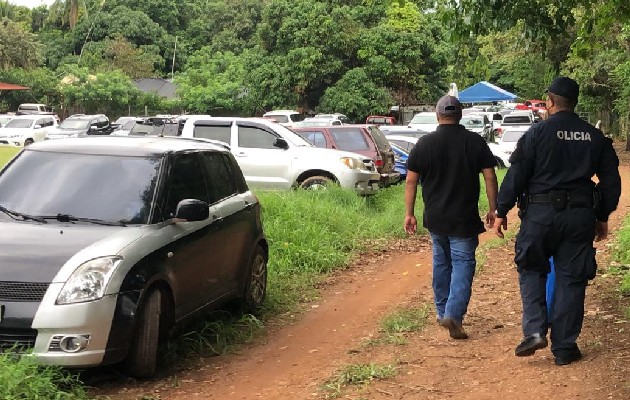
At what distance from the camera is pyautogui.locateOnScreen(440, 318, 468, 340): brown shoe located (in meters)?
6.17

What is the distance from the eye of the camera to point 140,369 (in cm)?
555

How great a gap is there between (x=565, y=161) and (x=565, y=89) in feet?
1.59

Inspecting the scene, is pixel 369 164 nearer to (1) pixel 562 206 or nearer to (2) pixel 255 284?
(2) pixel 255 284

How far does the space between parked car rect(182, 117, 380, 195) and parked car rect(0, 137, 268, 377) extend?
23.1 ft

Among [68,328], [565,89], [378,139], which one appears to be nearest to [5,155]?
[378,139]

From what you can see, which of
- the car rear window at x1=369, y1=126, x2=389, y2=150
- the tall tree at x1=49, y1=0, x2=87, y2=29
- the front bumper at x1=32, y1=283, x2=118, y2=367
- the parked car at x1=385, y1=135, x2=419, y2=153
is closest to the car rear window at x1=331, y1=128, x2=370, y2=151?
the car rear window at x1=369, y1=126, x2=389, y2=150

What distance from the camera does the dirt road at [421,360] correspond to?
498 centimetres

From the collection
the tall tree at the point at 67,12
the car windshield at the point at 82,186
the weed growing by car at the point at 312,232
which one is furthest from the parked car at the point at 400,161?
the tall tree at the point at 67,12

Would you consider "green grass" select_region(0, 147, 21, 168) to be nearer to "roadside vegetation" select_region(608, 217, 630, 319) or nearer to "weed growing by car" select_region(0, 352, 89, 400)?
"roadside vegetation" select_region(608, 217, 630, 319)

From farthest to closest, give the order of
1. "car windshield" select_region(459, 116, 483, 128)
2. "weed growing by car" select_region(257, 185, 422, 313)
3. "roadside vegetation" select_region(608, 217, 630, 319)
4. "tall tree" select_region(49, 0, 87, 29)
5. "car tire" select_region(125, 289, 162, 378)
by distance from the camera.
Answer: "tall tree" select_region(49, 0, 87, 29)
"car windshield" select_region(459, 116, 483, 128)
"weed growing by car" select_region(257, 185, 422, 313)
"roadside vegetation" select_region(608, 217, 630, 319)
"car tire" select_region(125, 289, 162, 378)

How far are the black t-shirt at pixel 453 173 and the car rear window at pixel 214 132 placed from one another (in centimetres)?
919

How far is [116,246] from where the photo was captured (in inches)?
213

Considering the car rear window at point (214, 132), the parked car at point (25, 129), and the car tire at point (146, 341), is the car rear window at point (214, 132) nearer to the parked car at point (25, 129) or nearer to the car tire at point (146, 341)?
the car tire at point (146, 341)

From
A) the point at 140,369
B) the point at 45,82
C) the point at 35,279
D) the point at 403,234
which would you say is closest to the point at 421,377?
the point at 140,369
